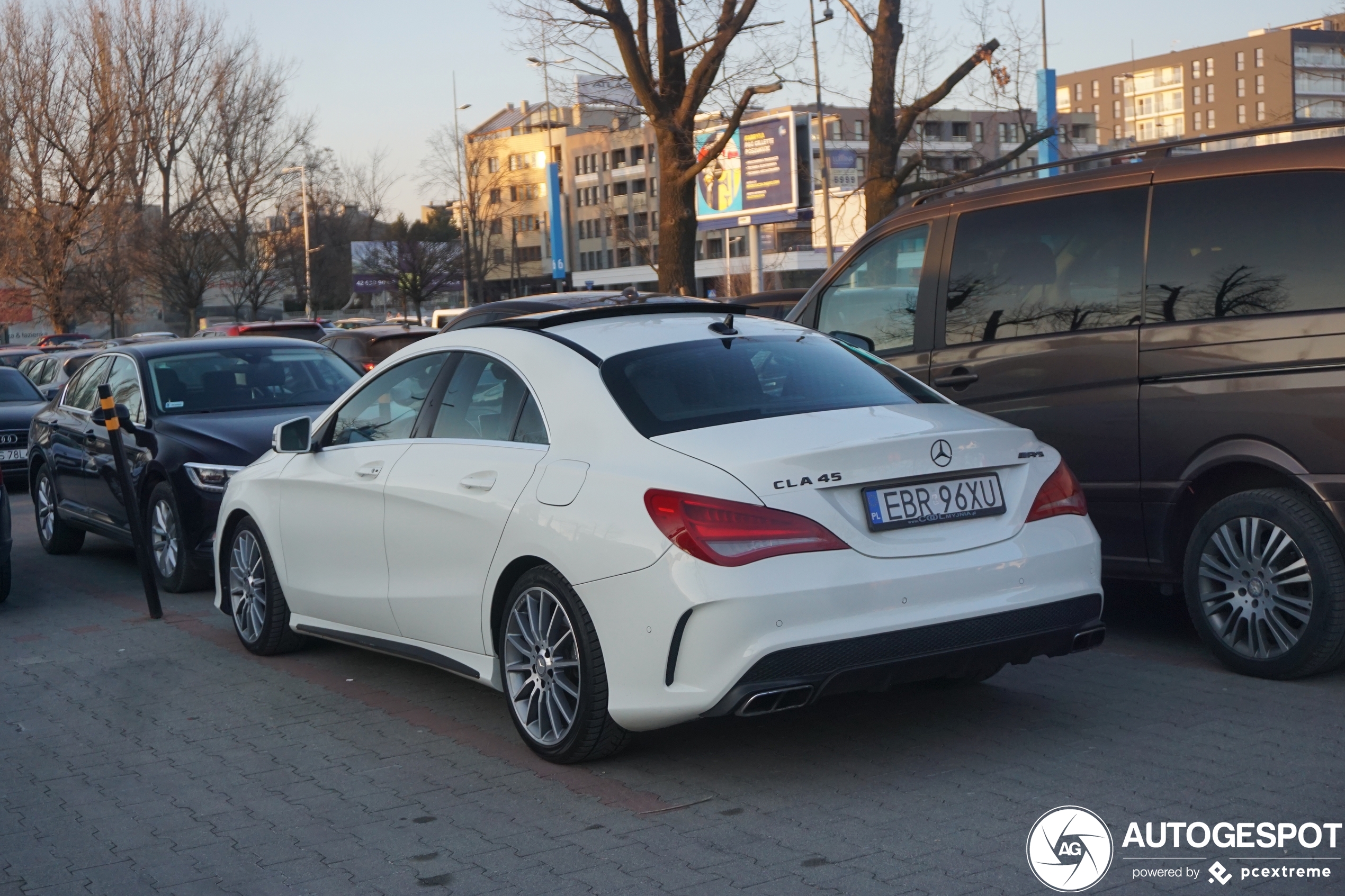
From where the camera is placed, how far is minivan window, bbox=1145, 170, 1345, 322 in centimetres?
568

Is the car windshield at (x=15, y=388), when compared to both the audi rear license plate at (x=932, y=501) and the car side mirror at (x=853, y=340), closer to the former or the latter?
the car side mirror at (x=853, y=340)

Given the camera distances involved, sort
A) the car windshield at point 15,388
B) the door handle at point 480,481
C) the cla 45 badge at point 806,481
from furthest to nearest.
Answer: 1. the car windshield at point 15,388
2. the door handle at point 480,481
3. the cla 45 badge at point 806,481

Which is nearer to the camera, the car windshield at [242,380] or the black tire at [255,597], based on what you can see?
the black tire at [255,597]

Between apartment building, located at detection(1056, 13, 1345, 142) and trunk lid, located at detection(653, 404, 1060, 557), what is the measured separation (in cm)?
14707

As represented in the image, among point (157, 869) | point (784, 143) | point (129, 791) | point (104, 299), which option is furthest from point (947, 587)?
point (104, 299)

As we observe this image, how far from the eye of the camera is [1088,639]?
4.94 meters

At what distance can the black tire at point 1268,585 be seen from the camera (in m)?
5.64

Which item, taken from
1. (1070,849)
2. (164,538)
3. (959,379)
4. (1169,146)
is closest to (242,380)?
(164,538)

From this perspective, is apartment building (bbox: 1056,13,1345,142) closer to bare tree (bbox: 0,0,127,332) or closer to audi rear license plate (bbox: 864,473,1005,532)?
bare tree (bbox: 0,0,127,332)

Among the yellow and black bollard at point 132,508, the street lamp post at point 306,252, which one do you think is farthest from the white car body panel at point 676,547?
the street lamp post at point 306,252

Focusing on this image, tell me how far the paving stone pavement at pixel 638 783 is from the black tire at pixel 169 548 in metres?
2.47

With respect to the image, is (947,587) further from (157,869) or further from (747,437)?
(157,869)

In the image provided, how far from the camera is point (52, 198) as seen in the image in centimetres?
4978

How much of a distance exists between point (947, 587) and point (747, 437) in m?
0.80
